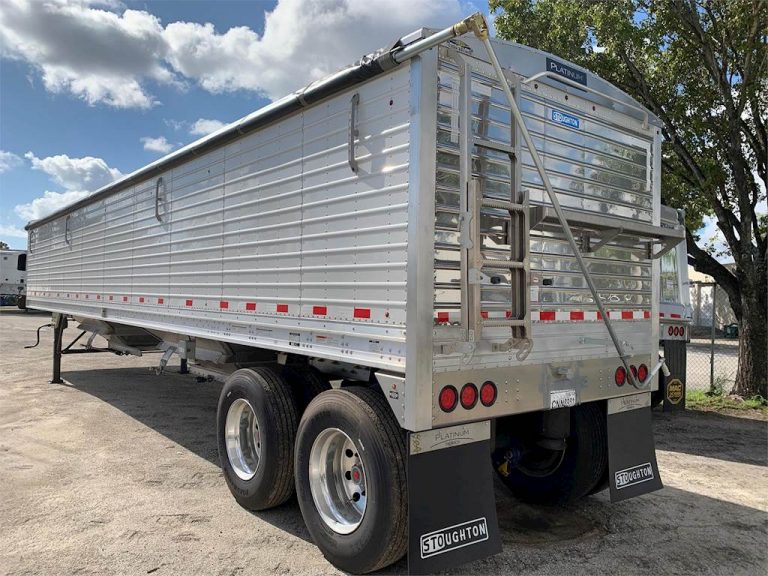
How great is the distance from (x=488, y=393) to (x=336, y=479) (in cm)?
117

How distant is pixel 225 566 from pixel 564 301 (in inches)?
108

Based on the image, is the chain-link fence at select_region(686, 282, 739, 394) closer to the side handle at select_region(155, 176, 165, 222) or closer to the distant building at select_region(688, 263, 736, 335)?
the distant building at select_region(688, 263, 736, 335)

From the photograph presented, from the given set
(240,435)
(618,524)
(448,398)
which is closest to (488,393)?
(448,398)

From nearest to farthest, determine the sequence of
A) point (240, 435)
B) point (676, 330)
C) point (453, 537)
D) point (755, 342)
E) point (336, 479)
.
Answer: point (453, 537), point (336, 479), point (240, 435), point (676, 330), point (755, 342)

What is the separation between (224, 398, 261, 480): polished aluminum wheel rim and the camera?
482 centimetres

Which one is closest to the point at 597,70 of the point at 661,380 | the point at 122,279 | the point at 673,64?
the point at 673,64

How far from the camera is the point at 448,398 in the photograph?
3.32 m

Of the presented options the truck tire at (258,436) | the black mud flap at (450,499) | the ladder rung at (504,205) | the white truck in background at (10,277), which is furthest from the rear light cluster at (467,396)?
the white truck in background at (10,277)

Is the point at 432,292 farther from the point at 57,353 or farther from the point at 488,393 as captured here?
the point at 57,353

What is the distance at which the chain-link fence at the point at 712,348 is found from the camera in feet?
34.7

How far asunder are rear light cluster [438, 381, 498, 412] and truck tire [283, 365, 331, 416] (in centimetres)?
127

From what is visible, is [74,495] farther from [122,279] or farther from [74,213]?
[74,213]

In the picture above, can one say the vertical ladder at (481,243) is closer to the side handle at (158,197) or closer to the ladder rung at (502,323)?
the ladder rung at (502,323)

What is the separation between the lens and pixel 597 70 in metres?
9.82
